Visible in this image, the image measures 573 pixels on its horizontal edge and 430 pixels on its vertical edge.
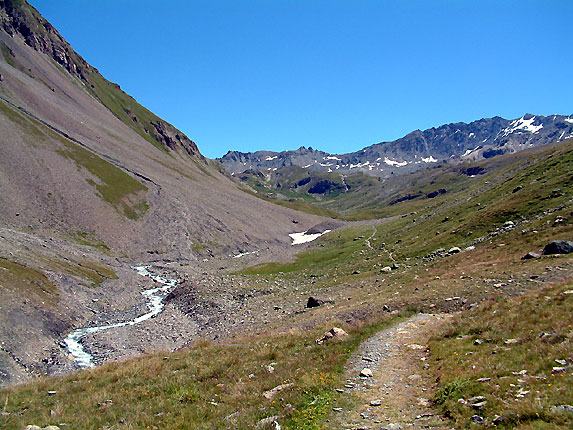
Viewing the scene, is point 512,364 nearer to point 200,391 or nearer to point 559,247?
point 200,391

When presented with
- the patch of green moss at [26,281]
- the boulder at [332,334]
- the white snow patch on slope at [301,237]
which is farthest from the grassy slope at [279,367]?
the white snow patch on slope at [301,237]

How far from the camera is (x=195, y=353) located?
24.6m

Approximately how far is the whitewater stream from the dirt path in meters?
30.4

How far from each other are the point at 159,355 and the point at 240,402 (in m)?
12.8

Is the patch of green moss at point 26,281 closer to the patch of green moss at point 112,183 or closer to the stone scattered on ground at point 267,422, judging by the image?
the stone scattered on ground at point 267,422

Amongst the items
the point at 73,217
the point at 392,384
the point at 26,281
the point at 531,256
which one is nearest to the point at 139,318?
the point at 26,281

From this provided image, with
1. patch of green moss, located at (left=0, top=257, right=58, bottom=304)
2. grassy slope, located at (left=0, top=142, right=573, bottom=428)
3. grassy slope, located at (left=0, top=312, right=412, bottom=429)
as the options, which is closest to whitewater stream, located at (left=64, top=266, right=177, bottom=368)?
patch of green moss, located at (left=0, top=257, right=58, bottom=304)

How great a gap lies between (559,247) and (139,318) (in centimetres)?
5392

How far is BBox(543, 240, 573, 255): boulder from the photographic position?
32306mm

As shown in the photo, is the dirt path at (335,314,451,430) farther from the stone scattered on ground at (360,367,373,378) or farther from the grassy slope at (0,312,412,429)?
the grassy slope at (0,312,412,429)

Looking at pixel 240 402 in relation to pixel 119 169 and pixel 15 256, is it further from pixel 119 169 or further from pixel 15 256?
pixel 119 169

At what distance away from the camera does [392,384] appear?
50.6 ft

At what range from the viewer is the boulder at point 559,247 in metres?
32.3

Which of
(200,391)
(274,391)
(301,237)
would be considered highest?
(301,237)
